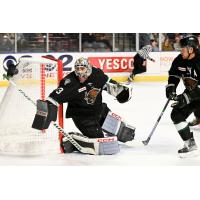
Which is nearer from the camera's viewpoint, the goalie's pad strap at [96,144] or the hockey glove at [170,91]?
the goalie's pad strap at [96,144]

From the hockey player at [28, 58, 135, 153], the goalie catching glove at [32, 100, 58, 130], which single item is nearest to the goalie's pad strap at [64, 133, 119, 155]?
the hockey player at [28, 58, 135, 153]

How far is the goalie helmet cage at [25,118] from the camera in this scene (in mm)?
3469

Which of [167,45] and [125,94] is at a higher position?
[167,45]

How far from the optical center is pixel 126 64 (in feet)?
26.3

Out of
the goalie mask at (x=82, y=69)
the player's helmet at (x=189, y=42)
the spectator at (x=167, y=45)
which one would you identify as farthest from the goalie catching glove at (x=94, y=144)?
the spectator at (x=167, y=45)

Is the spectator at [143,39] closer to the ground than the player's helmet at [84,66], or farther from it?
farther from it

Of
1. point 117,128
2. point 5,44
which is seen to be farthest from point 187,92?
point 5,44

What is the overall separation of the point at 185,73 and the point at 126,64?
15.0 feet

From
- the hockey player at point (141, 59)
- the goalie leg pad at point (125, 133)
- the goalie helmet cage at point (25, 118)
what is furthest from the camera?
the hockey player at point (141, 59)

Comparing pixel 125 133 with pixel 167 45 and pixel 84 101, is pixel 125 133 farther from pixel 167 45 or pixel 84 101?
pixel 167 45

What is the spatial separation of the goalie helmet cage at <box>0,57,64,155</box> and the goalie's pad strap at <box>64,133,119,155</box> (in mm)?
148

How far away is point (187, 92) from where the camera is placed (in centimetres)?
344

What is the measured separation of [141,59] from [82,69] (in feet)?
15.6

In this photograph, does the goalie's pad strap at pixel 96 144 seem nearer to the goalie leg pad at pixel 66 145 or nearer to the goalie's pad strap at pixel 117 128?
the goalie leg pad at pixel 66 145
